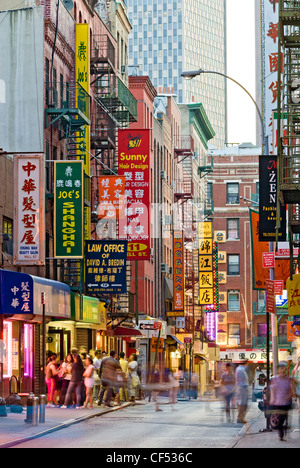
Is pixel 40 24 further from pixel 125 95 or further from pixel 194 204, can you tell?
pixel 194 204

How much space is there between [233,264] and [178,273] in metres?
35.2

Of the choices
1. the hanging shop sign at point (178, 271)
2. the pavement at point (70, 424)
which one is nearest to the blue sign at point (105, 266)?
the pavement at point (70, 424)

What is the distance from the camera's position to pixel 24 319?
33.4 m

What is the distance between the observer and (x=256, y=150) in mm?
113500

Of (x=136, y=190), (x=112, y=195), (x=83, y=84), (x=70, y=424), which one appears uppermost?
(x=83, y=84)

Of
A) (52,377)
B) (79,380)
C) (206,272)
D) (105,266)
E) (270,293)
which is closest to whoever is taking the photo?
(270,293)

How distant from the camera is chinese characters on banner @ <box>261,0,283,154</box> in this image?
2856cm

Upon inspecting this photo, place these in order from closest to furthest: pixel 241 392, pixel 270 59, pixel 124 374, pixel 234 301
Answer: pixel 241 392 → pixel 270 59 → pixel 124 374 → pixel 234 301

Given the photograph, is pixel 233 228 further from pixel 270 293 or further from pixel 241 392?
pixel 241 392

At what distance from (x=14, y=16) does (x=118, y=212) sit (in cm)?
911

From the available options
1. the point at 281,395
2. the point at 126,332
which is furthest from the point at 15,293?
the point at 126,332

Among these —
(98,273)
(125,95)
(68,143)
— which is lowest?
(98,273)

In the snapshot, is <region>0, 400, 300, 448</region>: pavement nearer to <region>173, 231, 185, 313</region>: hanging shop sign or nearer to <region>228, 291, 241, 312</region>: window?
<region>173, 231, 185, 313</region>: hanging shop sign
